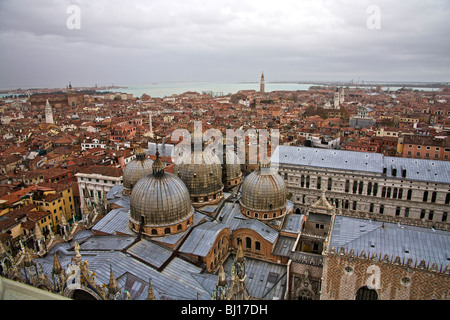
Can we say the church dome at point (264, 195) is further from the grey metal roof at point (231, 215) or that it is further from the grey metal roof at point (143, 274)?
the grey metal roof at point (143, 274)

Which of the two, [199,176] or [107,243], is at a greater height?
[199,176]

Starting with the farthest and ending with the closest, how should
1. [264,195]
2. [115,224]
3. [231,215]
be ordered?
[231,215] → [264,195] → [115,224]

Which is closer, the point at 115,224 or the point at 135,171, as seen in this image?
the point at 115,224

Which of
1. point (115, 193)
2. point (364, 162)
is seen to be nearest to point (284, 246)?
point (364, 162)

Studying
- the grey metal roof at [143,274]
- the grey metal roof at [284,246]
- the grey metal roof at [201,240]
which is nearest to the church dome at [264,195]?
the grey metal roof at [284,246]

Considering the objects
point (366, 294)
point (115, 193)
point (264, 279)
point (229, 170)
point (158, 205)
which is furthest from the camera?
point (115, 193)

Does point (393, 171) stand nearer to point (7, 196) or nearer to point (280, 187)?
point (280, 187)

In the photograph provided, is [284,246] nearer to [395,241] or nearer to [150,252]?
[395,241]
